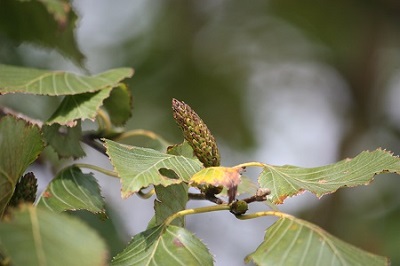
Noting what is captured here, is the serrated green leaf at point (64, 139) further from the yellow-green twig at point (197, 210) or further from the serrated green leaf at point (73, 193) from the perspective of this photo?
the yellow-green twig at point (197, 210)

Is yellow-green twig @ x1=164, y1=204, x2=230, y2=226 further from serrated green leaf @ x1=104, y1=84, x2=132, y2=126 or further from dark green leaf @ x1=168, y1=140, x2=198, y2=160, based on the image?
serrated green leaf @ x1=104, y1=84, x2=132, y2=126

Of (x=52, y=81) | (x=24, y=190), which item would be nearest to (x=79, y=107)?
(x=52, y=81)

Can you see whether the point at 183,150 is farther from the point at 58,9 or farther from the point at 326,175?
the point at 58,9

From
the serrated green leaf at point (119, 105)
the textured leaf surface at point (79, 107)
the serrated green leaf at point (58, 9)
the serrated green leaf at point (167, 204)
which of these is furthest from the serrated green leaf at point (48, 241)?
the serrated green leaf at point (58, 9)

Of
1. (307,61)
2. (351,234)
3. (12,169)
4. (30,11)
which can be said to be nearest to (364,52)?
(307,61)

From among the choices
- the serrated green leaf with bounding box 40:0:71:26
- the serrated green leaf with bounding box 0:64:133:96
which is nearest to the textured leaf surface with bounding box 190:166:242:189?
the serrated green leaf with bounding box 0:64:133:96

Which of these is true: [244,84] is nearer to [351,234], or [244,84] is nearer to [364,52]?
[364,52]
